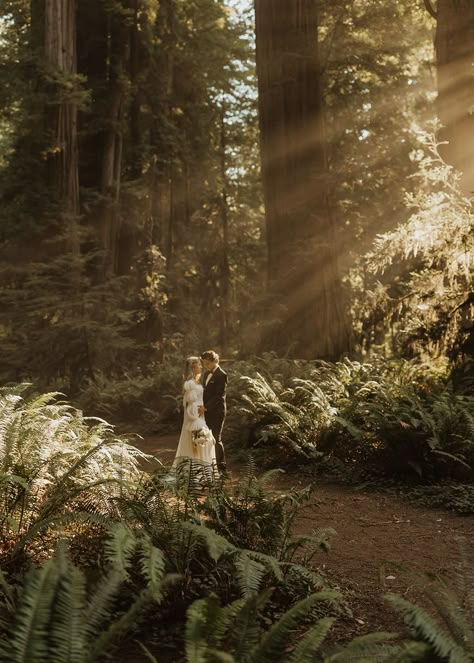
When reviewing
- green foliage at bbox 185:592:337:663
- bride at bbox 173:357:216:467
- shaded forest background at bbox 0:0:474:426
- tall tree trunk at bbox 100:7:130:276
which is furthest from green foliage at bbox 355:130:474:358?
tall tree trunk at bbox 100:7:130:276

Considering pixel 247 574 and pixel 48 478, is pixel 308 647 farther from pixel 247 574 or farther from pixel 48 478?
pixel 48 478

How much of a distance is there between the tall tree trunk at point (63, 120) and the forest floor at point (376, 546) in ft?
35.8

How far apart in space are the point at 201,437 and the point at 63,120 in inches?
442

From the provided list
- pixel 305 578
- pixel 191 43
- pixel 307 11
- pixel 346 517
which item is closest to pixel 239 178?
pixel 191 43

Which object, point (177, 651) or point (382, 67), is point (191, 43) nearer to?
point (382, 67)

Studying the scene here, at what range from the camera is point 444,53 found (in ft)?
42.7

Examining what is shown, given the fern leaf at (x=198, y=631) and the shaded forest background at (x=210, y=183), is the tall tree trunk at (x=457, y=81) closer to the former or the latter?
the shaded forest background at (x=210, y=183)

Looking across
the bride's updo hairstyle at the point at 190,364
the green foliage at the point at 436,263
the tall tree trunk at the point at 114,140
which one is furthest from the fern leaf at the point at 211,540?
the tall tree trunk at the point at 114,140

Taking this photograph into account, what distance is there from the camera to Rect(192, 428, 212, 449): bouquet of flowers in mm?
8562

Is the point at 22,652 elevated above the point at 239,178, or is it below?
below

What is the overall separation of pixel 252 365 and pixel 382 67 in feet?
31.5

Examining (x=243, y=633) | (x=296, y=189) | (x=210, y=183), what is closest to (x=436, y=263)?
(x=296, y=189)

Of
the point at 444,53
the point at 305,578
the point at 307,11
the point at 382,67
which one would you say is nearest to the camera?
the point at 305,578

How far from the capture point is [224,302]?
2564 centimetres
